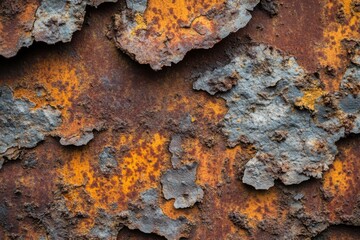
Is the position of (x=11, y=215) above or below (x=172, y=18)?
below

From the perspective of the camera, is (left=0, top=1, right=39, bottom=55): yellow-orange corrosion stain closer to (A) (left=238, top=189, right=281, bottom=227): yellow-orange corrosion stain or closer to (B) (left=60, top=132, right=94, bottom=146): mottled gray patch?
(B) (left=60, top=132, right=94, bottom=146): mottled gray patch

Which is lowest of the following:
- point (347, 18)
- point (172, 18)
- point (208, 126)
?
point (208, 126)

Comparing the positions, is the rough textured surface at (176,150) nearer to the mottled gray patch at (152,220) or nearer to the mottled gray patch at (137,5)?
the mottled gray patch at (152,220)

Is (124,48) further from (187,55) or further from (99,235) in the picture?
(99,235)

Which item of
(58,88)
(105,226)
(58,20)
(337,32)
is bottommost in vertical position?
(105,226)

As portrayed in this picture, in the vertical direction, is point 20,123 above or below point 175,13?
below

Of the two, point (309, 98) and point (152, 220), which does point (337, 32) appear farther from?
point (152, 220)

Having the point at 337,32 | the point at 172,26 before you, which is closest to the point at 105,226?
the point at 172,26

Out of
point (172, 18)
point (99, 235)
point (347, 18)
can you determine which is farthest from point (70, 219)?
point (347, 18)
